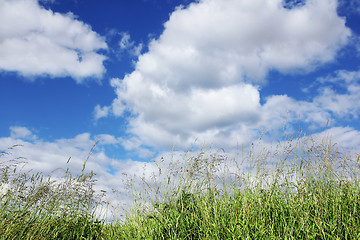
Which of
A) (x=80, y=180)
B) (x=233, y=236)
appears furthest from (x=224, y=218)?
(x=80, y=180)

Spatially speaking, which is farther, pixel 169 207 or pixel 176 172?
pixel 176 172

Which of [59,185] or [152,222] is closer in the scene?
[152,222]

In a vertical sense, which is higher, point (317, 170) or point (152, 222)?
point (317, 170)

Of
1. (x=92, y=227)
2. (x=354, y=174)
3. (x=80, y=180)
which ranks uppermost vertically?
(x=354, y=174)

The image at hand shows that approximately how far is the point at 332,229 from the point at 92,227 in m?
3.78

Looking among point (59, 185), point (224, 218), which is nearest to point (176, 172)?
point (224, 218)

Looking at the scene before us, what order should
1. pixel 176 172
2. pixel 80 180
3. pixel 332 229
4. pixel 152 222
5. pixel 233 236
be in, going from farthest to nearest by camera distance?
pixel 80 180
pixel 176 172
pixel 152 222
pixel 332 229
pixel 233 236

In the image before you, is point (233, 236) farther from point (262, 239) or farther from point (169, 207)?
point (169, 207)

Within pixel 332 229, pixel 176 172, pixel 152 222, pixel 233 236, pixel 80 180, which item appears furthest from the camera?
pixel 80 180

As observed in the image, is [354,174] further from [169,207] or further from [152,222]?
[152,222]

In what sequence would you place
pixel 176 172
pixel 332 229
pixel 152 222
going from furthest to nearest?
pixel 176 172 < pixel 152 222 < pixel 332 229

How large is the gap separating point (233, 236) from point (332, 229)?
49.3 inches

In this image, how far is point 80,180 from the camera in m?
4.75

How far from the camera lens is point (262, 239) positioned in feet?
10.8
